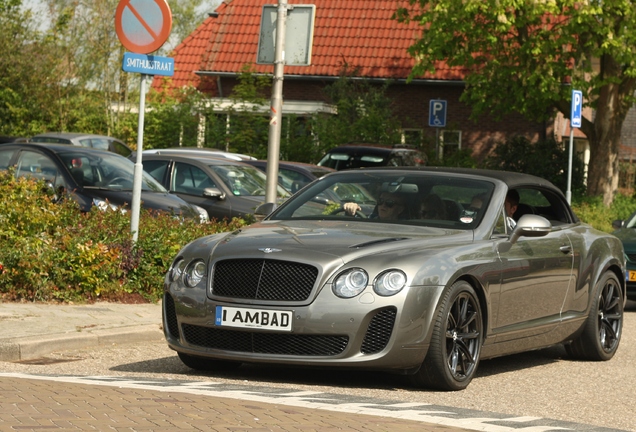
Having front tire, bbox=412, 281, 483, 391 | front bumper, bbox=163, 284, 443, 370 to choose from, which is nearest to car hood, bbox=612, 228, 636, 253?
front tire, bbox=412, 281, 483, 391

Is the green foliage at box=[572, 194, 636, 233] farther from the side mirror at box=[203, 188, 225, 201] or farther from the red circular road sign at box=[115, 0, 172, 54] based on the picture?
the red circular road sign at box=[115, 0, 172, 54]

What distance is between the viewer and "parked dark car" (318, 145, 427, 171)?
25.5m

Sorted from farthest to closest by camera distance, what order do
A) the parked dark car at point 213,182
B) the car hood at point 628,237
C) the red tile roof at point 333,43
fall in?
1. the red tile roof at point 333,43
2. the parked dark car at point 213,182
3. the car hood at point 628,237

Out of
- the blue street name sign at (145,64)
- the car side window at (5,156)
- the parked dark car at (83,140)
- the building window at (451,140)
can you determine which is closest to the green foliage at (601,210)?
the building window at (451,140)

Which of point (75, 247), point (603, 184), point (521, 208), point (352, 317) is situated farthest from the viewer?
point (603, 184)

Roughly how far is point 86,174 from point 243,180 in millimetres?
3291

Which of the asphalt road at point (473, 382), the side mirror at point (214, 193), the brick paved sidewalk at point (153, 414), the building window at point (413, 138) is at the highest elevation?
Answer: the building window at point (413, 138)

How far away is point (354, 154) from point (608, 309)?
1565 cm

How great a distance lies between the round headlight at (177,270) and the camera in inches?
322

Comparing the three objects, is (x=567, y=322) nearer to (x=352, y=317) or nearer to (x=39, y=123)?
(x=352, y=317)

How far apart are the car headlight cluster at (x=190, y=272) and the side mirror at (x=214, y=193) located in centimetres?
887

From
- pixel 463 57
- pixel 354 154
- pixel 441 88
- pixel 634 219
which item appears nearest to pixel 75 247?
pixel 634 219

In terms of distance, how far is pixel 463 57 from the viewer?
29500 millimetres

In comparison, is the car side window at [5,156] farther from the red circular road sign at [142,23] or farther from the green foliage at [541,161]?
the green foliage at [541,161]
